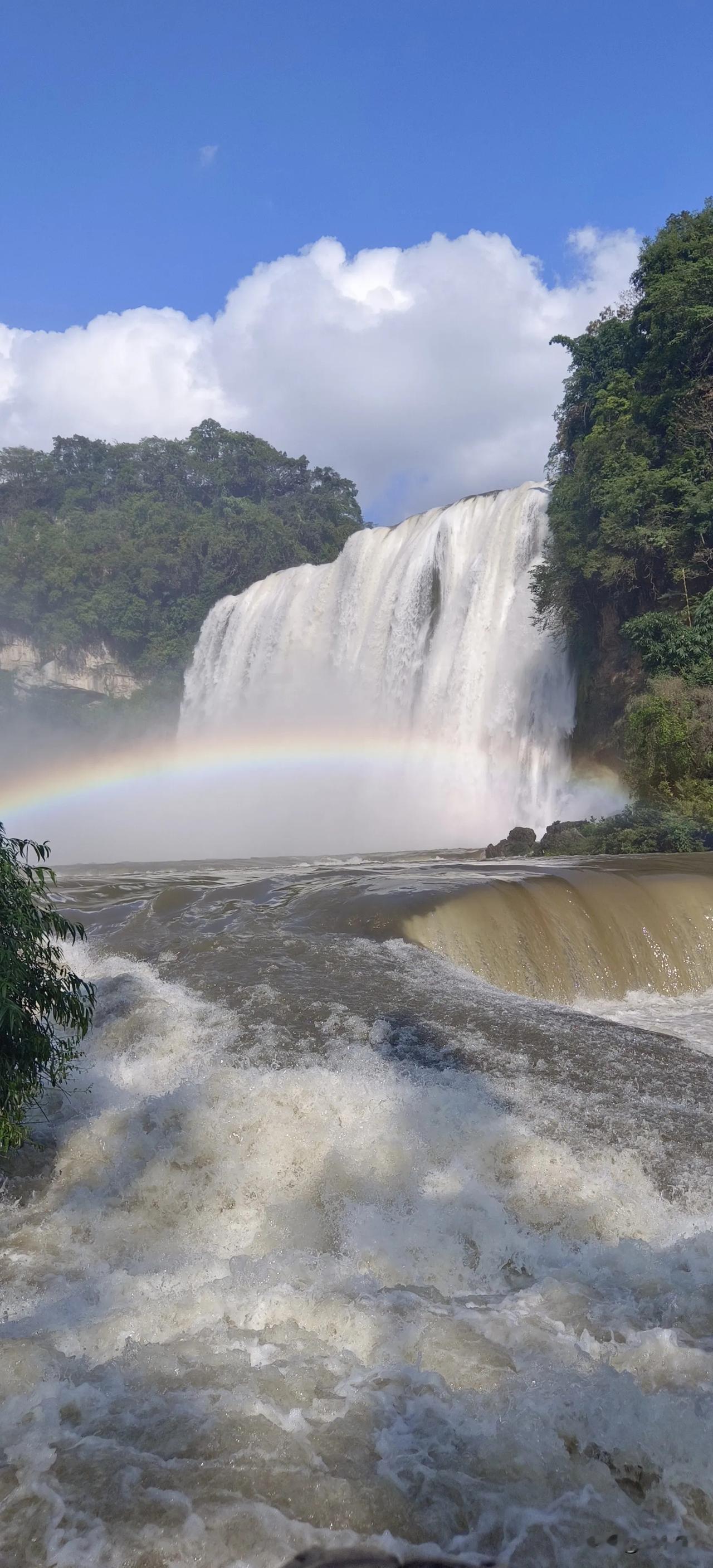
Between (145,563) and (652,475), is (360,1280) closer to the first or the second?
(652,475)

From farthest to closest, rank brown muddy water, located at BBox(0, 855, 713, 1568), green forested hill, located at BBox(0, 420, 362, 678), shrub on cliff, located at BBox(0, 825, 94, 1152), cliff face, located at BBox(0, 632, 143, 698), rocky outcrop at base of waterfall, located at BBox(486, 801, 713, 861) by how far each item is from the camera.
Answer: cliff face, located at BBox(0, 632, 143, 698) < green forested hill, located at BBox(0, 420, 362, 678) < rocky outcrop at base of waterfall, located at BBox(486, 801, 713, 861) < shrub on cliff, located at BBox(0, 825, 94, 1152) < brown muddy water, located at BBox(0, 855, 713, 1568)

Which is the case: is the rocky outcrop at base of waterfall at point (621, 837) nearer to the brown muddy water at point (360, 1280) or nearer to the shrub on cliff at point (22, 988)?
the brown muddy water at point (360, 1280)

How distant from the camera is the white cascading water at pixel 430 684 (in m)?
25.9

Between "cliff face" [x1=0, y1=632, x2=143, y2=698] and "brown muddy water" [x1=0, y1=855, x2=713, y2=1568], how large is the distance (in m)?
54.6

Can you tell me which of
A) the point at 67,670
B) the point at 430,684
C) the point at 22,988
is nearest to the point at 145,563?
the point at 67,670

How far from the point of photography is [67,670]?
61.7 meters

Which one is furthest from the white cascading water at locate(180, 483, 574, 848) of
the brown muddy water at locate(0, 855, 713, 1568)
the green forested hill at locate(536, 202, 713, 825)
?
the brown muddy water at locate(0, 855, 713, 1568)

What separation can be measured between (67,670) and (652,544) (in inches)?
1906

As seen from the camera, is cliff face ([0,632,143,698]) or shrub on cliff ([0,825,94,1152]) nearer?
shrub on cliff ([0,825,94,1152])

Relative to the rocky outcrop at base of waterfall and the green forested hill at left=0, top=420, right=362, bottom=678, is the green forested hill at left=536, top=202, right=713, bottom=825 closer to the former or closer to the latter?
the rocky outcrop at base of waterfall

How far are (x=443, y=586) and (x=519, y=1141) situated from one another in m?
24.0

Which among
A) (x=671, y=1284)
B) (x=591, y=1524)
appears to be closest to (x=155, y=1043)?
(x=671, y=1284)

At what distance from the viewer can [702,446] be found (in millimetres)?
21641

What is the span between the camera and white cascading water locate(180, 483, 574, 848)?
2586 cm
